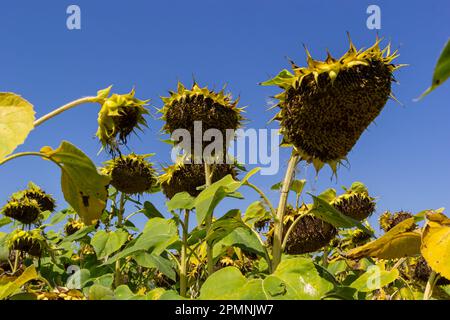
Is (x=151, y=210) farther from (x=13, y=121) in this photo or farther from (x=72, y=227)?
(x=13, y=121)

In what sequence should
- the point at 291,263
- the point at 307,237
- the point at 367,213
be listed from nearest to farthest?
the point at 291,263 → the point at 307,237 → the point at 367,213

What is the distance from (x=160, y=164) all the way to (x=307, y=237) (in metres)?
1.31

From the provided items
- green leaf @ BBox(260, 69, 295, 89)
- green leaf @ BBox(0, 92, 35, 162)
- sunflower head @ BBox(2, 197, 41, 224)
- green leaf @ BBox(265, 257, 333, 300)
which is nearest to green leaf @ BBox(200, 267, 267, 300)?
green leaf @ BBox(265, 257, 333, 300)

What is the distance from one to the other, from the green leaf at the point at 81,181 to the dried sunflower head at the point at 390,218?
5231mm

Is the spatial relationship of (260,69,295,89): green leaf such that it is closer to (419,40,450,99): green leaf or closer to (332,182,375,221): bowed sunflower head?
(419,40,450,99): green leaf

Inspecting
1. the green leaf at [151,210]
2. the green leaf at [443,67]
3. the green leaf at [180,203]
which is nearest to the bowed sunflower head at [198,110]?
the green leaf at [180,203]

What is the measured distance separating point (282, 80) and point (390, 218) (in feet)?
16.1

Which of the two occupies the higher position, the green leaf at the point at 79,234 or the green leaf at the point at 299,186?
the green leaf at the point at 299,186

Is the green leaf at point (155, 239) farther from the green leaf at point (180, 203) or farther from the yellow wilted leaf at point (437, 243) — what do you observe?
the yellow wilted leaf at point (437, 243)

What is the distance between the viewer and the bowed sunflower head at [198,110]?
311cm

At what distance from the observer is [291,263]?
1.91 m
